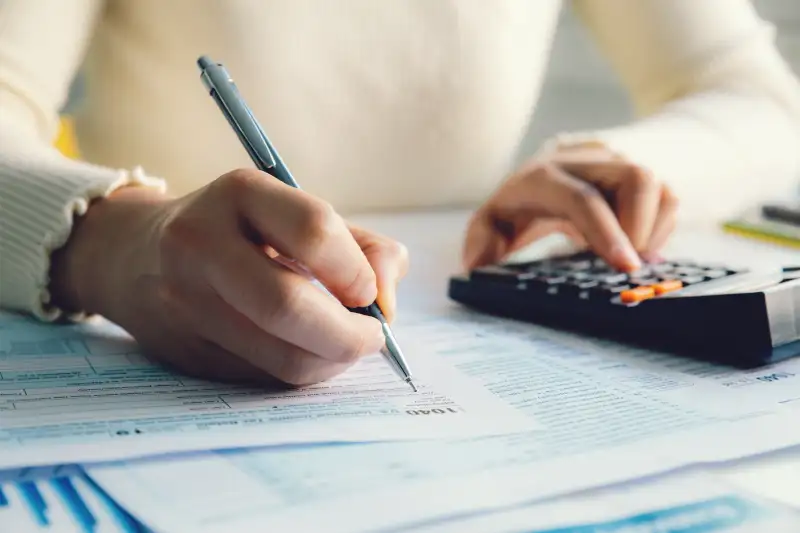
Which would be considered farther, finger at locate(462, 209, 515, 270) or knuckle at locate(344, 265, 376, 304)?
finger at locate(462, 209, 515, 270)

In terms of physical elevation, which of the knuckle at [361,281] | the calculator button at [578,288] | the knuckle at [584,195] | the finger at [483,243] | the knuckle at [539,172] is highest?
the knuckle at [361,281]

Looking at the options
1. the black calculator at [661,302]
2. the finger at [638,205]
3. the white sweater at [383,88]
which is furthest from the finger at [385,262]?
the white sweater at [383,88]

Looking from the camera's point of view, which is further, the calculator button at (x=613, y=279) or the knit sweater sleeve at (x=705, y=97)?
the knit sweater sleeve at (x=705, y=97)

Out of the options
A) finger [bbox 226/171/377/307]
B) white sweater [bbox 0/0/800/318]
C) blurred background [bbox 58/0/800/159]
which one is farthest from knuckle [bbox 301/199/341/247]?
blurred background [bbox 58/0/800/159]

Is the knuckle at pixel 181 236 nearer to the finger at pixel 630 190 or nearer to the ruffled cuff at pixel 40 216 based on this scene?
the ruffled cuff at pixel 40 216

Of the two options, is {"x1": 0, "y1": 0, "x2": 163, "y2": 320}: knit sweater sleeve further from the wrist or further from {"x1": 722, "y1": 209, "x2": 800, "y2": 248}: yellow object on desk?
{"x1": 722, "y1": 209, "x2": 800, "y2": 248}: yellow object on desk

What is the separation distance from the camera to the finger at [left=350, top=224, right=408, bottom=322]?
1.00ft

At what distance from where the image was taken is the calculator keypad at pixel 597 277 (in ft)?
1.23

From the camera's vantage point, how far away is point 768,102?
0.78 meters

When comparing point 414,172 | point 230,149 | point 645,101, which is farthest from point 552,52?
point 230,149

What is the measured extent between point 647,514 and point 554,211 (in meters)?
0.33

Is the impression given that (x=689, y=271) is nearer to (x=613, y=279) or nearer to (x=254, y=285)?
(x=613, y=279)

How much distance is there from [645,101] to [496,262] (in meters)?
0.44

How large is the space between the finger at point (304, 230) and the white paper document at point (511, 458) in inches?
2.5
